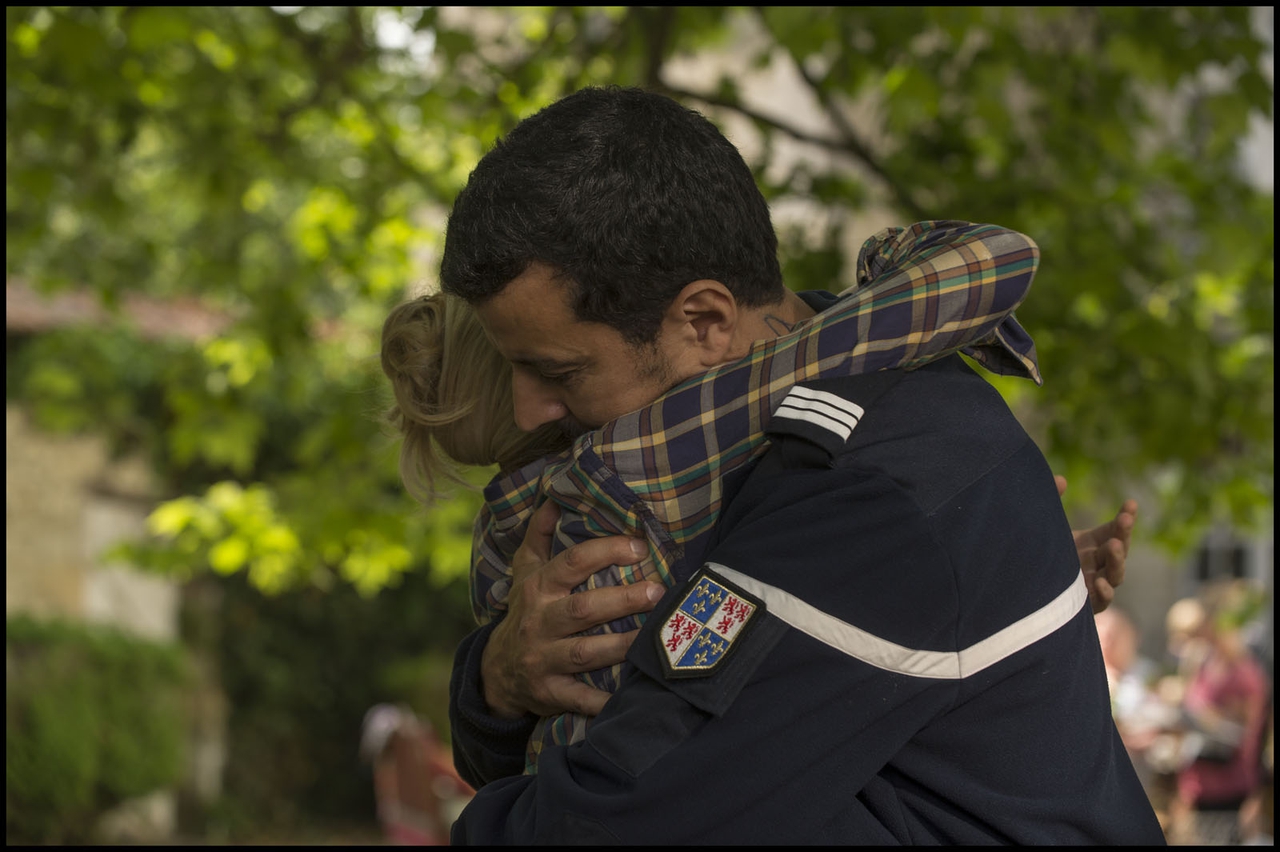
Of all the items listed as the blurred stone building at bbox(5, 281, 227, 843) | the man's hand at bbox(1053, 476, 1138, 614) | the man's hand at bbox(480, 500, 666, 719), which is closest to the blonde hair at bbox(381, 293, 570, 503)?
the man's hand at bbox(480, 500, 666, 719)

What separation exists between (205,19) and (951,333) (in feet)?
13.6

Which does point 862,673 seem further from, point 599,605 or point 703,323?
point 703,323

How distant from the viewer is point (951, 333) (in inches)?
57.4

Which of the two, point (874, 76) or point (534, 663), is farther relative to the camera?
point (874, 76)

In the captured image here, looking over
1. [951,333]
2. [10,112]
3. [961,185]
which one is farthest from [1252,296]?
[10,112]

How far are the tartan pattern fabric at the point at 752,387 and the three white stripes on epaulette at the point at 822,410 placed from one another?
0.05 meters

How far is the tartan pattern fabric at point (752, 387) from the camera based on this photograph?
144 centimetres

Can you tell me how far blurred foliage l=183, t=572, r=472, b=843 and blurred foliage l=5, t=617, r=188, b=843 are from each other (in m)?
2.02

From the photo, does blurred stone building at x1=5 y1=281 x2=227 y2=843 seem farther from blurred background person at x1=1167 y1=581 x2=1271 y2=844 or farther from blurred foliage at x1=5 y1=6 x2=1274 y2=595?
blurred background person at x1=1167 y1=581 x2=1271 y2=844

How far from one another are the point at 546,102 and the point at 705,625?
15.9 feet

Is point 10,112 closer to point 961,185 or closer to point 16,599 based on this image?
point 961,185

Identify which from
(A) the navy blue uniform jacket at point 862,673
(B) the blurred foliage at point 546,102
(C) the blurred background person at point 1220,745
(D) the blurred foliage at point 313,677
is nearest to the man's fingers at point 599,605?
(A) the navy blue uniform jacket at point 862,673

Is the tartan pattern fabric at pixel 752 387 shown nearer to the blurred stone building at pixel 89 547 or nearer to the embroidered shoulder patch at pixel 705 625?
the embroidered shoulder patch at pixel 705 625

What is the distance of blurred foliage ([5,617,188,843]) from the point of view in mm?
10906
